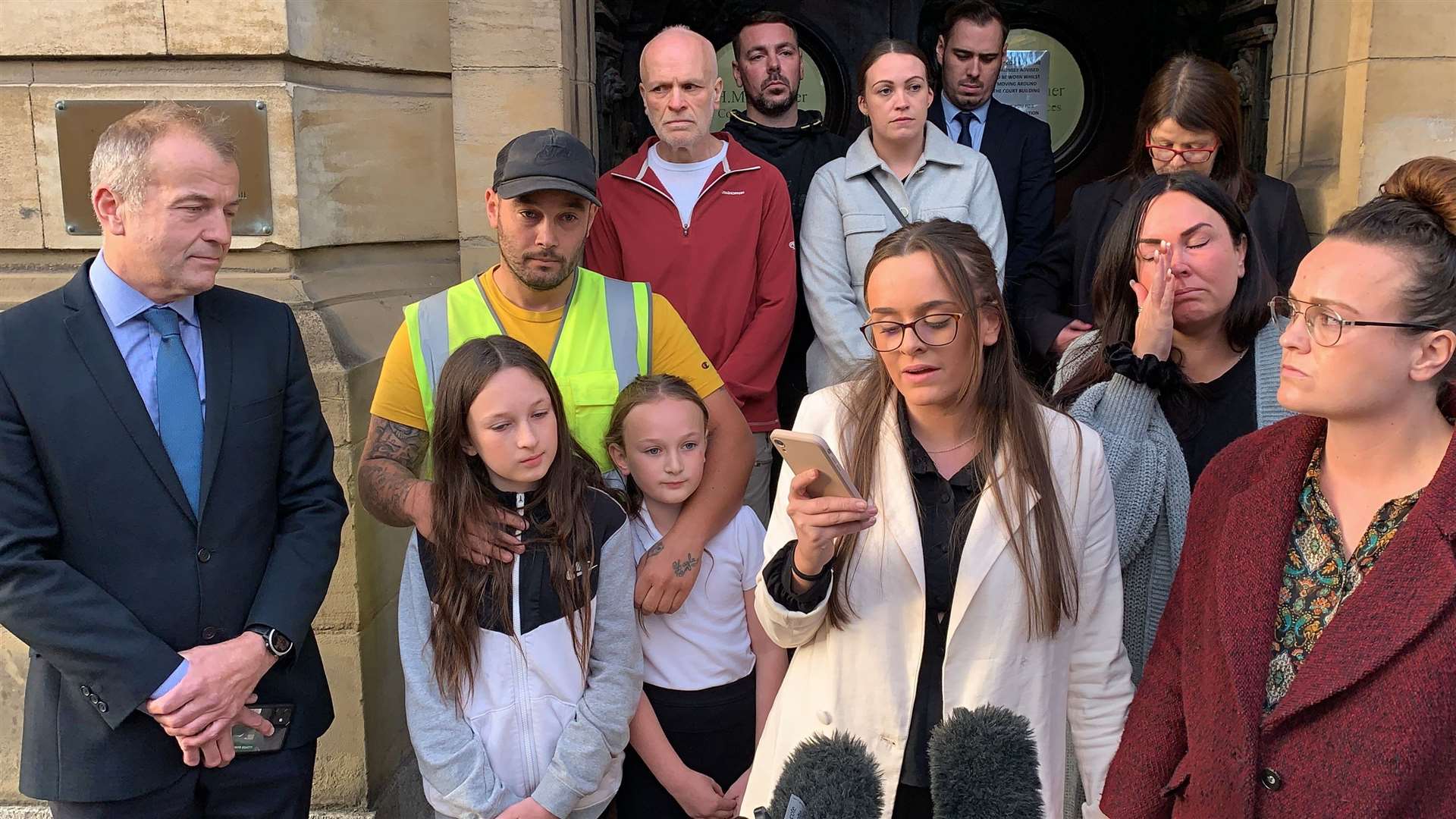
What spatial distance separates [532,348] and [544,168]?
426 mm

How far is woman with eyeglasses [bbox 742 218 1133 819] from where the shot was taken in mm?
2070

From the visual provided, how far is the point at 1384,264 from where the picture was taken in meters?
1.80

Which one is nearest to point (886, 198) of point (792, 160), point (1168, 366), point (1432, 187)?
point (792, 160)

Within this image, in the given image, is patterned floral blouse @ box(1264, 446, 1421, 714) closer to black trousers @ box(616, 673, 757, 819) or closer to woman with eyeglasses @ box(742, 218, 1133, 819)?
woman with eyeglasses @ box(742, 218, 1133, 819)

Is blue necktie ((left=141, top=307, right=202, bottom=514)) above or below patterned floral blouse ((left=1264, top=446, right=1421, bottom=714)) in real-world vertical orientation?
above

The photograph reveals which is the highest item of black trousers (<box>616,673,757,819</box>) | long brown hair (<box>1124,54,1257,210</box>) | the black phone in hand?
long brown hair (<box>1124,54,1257,210</box>)

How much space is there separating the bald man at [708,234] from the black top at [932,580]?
1483 millimetres

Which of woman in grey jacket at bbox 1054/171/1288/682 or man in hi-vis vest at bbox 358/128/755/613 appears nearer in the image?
woman in grey jacket at bbox 1054/171/1288/682

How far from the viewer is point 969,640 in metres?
2.07

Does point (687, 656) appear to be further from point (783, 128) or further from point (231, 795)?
point (783, 128)

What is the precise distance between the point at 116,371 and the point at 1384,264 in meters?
2.25

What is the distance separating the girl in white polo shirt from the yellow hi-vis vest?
71mm

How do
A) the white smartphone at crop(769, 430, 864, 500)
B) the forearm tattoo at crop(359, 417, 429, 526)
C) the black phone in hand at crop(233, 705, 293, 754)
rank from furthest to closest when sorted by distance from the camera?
the forearm tattoo at crop(359, 417, 429, 526) → the black phone in hand at crop(233, 705, 293, 754) → the white smartphone at crop(769, 430, 864, 500)

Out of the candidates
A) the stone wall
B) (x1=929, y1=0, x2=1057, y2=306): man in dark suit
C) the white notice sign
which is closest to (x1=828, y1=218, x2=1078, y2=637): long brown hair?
(x1=929, y1=0, x2=1057, y2=306): man in dark suit
